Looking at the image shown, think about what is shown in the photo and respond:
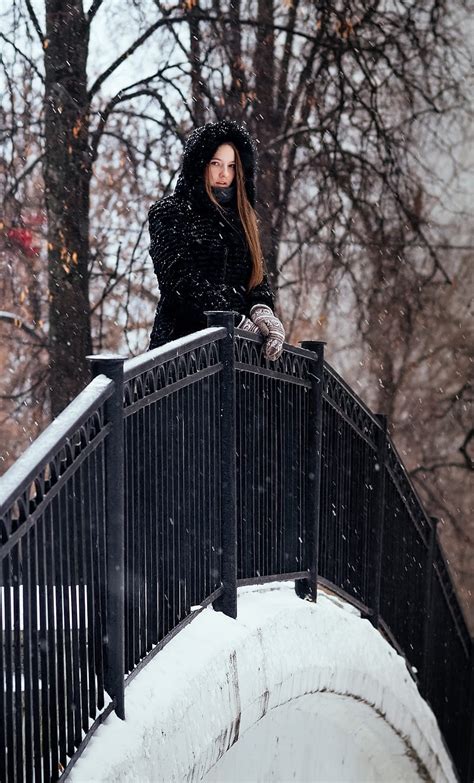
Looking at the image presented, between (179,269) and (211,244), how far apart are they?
6.8 inches

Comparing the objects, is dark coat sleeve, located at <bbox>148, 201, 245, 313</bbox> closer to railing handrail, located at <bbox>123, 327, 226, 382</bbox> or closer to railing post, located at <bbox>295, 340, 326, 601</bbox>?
railing handrail, located at <bbox>123, 327, 226, 382</bbox>

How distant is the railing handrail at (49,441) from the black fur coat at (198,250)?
61.8 inches

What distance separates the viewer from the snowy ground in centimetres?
310

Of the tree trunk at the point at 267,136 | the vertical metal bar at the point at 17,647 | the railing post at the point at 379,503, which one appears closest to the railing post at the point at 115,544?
the vertical metal bar at the point at 17,647

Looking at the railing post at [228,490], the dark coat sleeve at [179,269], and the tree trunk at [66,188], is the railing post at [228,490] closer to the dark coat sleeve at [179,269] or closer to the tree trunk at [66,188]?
the dark coat sleeve at [179,269]

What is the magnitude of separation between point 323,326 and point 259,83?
300cm

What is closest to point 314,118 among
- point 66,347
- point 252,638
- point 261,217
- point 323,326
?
point 261,217

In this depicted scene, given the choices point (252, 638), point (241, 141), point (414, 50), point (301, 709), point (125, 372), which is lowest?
point (301, 709)

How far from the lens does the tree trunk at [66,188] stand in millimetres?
9984

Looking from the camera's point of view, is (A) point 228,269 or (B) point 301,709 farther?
(B) point 301,709

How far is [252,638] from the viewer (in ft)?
13.2

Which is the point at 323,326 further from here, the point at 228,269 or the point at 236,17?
the point at 228,269

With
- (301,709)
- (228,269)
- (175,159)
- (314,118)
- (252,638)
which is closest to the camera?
(252,638)

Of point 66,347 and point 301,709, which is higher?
point 66,347
